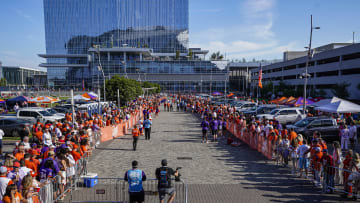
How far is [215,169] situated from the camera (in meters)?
11.0

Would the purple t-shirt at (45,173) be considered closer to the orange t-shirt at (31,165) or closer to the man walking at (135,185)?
the orange t-shirt at (31,165)

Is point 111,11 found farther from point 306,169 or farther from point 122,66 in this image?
point 306,169

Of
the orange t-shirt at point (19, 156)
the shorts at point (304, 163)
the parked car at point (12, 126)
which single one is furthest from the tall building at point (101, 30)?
the shorts at point (304, 163)

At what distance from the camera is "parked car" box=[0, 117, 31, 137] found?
17.4 meters

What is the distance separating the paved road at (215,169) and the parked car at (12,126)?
6.53 metres

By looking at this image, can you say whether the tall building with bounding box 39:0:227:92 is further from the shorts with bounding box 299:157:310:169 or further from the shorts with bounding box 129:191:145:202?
the shorts with bounding box 129:191:145:202

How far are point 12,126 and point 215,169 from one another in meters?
14.6

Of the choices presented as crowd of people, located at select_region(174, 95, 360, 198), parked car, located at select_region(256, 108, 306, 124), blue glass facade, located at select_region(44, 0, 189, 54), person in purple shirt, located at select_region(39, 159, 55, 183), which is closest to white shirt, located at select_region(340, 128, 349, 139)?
crowd of people, located at select_region(174, 95, 360, 198)

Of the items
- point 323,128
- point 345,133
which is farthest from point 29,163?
point 323,128

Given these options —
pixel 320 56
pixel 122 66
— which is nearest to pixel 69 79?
pixel 122 66

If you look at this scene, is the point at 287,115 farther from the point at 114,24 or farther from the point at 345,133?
the point at 114,24

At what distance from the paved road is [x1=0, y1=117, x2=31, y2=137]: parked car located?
257 inches

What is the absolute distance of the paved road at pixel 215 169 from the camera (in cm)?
818

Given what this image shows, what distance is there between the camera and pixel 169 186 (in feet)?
21.5
